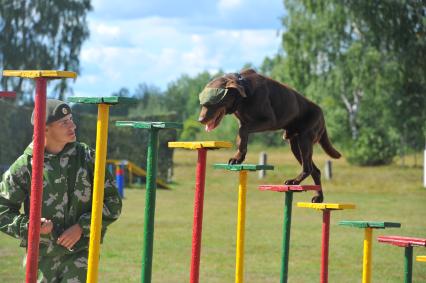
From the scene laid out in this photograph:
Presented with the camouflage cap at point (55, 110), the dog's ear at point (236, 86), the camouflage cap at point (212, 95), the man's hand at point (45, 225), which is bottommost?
the man's hand at point (45, 225)

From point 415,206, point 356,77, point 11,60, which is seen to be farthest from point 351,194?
point 11,60

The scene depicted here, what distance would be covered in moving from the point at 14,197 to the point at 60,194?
0.21 metres

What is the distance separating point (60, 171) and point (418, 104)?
Answer: 23681 mm

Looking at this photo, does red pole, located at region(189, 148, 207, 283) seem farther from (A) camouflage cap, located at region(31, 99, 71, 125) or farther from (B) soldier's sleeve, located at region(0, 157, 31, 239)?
(B) soldier's sleeve, located at region(0, 157, 31, 239)

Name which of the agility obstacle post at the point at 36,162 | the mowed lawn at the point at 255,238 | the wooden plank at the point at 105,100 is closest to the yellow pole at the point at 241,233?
the wooden plank at the point at 105,100

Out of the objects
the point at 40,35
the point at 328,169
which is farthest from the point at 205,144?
the point at 40,35

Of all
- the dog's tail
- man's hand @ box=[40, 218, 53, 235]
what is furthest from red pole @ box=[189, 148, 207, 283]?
the dog's tail

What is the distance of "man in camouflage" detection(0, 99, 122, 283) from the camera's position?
13.2 feet

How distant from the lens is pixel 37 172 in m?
3.28

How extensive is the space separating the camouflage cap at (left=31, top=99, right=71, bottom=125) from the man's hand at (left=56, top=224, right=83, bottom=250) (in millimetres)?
477

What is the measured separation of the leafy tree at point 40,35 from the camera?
1460 inches

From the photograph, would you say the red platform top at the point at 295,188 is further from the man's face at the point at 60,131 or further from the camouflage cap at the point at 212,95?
the man's face at the point at 60,131

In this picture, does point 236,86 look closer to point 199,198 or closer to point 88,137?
point 199,198

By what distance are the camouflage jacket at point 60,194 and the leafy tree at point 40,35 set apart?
33.2 meters
